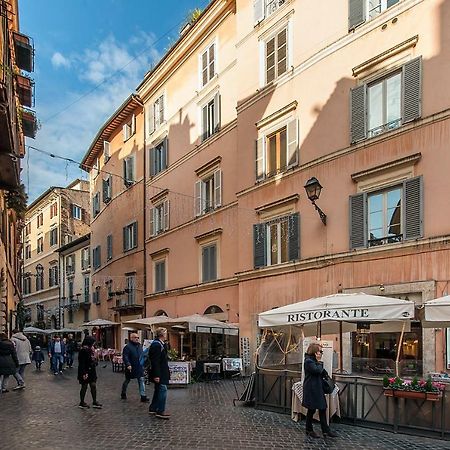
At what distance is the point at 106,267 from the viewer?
36781 mm

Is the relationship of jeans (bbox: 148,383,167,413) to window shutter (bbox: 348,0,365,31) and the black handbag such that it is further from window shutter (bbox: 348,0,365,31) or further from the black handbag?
window shutter (bbox: 348,0,365,31)

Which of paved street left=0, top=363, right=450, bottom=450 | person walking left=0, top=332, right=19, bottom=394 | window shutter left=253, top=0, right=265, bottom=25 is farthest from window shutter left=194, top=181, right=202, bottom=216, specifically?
paved street left=0, top=363, right=450, bottom=450

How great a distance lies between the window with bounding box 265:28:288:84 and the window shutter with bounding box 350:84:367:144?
391cm

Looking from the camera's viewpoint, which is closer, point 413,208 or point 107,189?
point 413,208

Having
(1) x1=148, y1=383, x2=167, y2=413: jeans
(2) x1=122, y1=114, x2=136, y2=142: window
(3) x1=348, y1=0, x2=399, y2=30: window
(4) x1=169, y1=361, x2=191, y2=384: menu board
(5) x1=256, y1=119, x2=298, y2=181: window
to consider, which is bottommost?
(4) x1=169, y1=361, x2=191, y2=384: menu board

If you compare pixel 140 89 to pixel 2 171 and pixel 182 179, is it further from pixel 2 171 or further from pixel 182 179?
pixel 2 171

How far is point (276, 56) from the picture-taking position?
1972 centimetres

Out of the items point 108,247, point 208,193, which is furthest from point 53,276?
point 208,193

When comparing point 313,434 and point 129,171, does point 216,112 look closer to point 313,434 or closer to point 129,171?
point 129,171

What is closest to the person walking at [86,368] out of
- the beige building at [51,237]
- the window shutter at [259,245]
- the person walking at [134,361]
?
the person walking at [134,361]

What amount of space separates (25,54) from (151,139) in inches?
331

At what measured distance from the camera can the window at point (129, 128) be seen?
32.6 m

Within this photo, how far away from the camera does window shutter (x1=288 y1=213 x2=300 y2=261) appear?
17.8m

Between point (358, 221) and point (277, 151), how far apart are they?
16.0ft
